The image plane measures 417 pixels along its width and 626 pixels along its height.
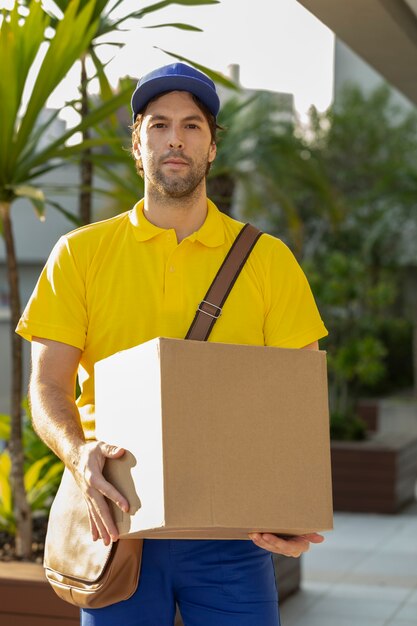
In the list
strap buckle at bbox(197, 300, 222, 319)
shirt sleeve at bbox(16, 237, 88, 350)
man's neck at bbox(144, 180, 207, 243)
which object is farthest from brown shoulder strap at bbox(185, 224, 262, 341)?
shirt sleeve at bbox(16, 237, 88, 350)

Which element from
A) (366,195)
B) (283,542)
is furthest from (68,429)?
(366,195)

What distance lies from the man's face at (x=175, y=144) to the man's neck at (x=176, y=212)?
30 millimetres

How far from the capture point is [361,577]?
659cm

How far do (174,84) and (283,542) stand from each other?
916 mm

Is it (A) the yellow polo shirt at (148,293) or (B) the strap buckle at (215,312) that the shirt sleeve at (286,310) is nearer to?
(A) the yellow polo shirt at (148,293)

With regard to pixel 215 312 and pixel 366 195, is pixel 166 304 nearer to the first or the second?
pixel 215 312

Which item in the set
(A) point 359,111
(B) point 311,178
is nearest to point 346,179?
(A) point 359,111

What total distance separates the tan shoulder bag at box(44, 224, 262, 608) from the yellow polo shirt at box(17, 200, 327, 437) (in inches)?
1.4

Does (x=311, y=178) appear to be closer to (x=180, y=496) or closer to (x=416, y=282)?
(x=180, y=496)

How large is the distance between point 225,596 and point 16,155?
223 centimetres

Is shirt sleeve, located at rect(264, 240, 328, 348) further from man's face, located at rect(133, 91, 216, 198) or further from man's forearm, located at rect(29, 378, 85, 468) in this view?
man's forearm, located at rect(29, 378, 85, 468)

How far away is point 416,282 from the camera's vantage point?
2409 centimetres

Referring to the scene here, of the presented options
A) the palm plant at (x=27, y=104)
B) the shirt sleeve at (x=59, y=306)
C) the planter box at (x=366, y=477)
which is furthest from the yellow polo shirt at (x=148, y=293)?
the planter box at (x=366, y=477)

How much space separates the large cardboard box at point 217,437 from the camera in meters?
1.87
